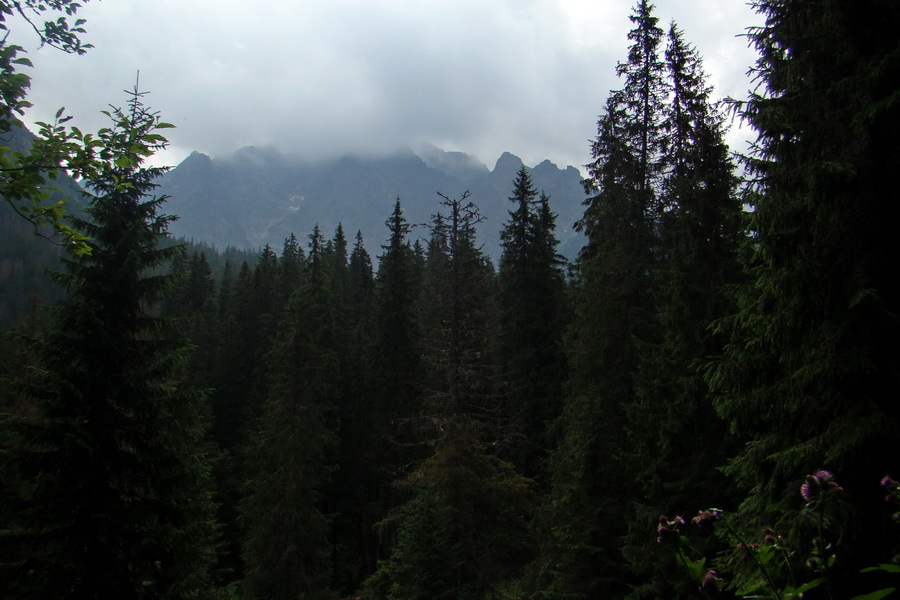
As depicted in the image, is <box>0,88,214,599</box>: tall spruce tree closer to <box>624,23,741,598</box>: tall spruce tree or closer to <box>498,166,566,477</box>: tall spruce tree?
<box>624,23,741,598</box>: tall spruce tree

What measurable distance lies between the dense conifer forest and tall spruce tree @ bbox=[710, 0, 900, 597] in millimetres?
29

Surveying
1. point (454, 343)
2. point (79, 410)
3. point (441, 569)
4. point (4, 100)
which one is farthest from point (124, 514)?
point (454, 343)

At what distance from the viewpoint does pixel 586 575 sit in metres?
11.6

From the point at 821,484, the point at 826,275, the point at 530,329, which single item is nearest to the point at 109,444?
the point at 821,484

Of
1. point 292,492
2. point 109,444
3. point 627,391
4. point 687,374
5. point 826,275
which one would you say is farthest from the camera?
point 292,492

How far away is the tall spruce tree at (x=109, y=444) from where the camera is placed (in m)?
7.91

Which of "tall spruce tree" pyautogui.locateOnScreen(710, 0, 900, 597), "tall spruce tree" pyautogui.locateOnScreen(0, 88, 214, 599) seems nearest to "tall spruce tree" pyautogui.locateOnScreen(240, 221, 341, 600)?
"tall spruce tree" pyautogui.locateOnScreen(0, 88, 214, 599)

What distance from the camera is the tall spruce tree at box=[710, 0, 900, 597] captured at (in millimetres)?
4852

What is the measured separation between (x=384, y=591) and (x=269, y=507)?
810 centimetres

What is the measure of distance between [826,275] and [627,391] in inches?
292

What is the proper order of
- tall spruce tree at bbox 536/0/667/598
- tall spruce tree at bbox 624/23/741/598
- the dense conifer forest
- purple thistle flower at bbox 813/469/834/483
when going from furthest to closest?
tall spruce tree at bbox 536/0/667/598
tall spruce tree at bbox 624/23/741/598
the dense conifer forest
purple thistle flower at bbox 813/469/834/483

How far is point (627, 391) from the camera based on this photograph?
1225cm

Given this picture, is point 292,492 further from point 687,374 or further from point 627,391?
point 687,374

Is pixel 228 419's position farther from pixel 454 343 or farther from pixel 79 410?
pixel 79 410
